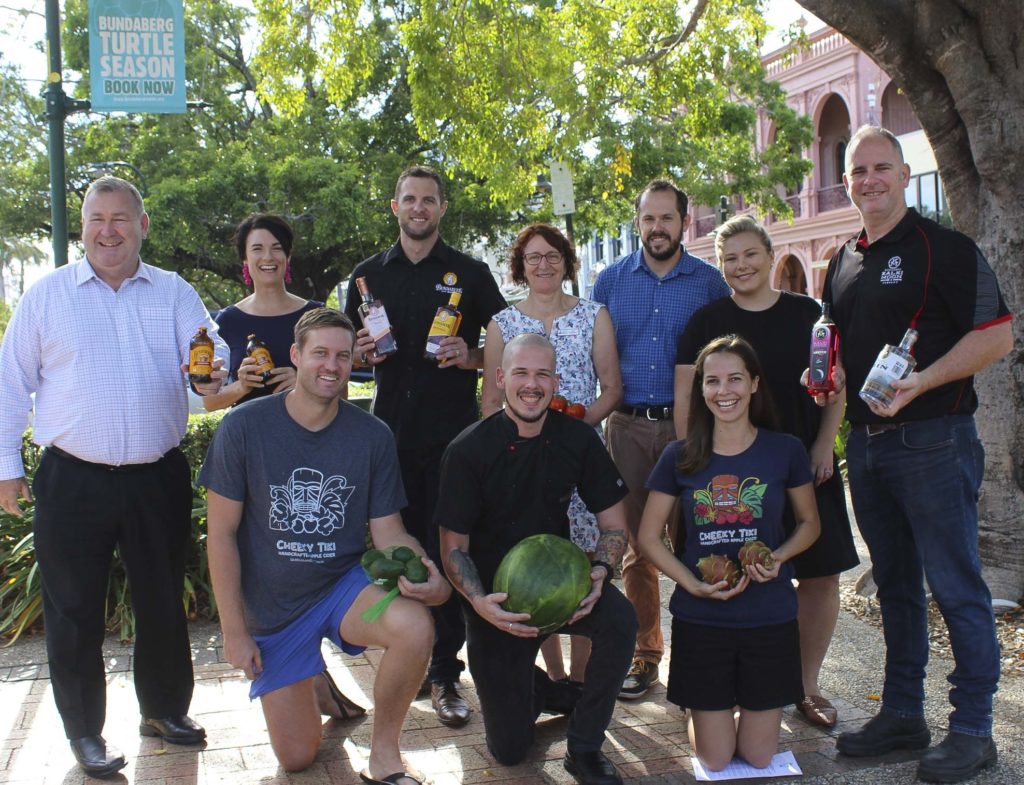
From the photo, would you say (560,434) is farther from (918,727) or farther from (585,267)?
(585,267)

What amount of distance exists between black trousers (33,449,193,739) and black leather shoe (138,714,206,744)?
0.04m

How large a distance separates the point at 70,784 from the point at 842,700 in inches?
134

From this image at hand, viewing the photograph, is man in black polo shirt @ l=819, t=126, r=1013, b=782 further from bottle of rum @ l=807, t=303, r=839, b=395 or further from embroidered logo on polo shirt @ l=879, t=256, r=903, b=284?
bottle of rum @ l=807, t=303, r=839, b=395

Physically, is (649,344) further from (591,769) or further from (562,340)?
(591,769)

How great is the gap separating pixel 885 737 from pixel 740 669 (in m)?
0.69

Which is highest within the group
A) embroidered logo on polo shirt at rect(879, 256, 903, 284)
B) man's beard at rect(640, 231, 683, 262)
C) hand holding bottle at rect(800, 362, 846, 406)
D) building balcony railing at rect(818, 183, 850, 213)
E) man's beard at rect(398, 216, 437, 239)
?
building balcony railing at rect(818, 183, 850, 213)

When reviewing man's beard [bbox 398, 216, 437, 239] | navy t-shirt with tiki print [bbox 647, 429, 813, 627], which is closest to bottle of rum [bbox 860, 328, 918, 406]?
navy t-shirt with tiki print [bbox 647, 429, 813, 627]

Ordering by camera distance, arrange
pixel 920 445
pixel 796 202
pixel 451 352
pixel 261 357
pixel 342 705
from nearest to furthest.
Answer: pixel 920 445, pixel 342 705, pixel 261 357, pixel 451 352, pixel 796 202

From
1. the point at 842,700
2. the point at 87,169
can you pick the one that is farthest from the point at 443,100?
the point at 87,169

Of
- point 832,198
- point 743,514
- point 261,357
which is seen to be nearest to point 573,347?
point 743,514

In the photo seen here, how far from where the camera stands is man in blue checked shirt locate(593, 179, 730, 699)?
193 inches

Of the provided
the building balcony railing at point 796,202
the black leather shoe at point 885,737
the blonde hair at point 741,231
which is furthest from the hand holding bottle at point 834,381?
the building balcony railing at point 796,202

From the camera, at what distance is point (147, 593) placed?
4348 millimetres

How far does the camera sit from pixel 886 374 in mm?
3721
